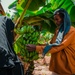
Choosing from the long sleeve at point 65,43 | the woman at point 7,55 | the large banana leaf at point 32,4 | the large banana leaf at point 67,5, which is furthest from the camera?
the large banana leaf at point 67,5

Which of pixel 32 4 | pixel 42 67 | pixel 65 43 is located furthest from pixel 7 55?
pixel 42 67

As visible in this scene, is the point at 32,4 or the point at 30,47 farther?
the point at 32,4

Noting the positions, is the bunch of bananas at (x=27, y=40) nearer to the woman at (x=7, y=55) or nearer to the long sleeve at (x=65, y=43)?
the long sleeve at (x=65, y=43)

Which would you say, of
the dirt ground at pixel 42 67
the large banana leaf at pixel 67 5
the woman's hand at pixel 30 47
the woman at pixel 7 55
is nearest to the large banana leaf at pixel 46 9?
the large banana leaf at pixel 67 5

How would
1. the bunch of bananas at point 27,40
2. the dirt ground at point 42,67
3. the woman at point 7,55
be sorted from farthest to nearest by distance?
1. the dirt ground at point 42,67
2. the bunch of bananas at point 27,40
3. the woman at point 7,55

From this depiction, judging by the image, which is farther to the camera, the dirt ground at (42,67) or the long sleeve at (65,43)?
the dirt ground at (42,67)

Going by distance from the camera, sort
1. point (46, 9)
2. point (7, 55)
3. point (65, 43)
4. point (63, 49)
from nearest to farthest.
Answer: point (7, 55)
point (65, 43)
point (63, 49)
point (46, 9)

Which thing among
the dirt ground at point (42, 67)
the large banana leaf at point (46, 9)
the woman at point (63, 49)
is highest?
the large banana leaf at point (46, 9)

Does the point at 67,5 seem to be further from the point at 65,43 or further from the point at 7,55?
the point at 7,55

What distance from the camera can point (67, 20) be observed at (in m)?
3.72

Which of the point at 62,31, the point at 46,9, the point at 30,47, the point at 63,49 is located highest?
the point at 46,9

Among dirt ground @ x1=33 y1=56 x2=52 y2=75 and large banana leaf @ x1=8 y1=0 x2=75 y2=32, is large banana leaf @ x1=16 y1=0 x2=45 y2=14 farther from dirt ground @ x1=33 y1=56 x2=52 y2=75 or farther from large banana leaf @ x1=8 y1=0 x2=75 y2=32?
dirt ground @ x1=33 y1=56 x2=52 y2=75

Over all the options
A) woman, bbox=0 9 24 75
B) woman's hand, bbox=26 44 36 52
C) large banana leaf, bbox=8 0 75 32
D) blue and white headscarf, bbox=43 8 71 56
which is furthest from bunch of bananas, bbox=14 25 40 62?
large banana leaf, bbox=8 0 75 32

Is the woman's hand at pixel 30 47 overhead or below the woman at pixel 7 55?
below
